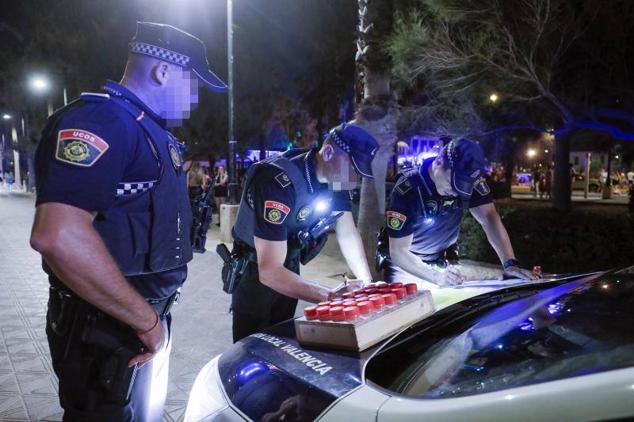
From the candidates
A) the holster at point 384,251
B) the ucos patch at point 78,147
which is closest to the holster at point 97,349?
the ucos patch at point 78,147

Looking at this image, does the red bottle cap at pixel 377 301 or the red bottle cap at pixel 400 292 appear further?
the red bottle cap at pixel 400 292

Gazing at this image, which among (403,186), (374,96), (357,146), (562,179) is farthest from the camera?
(562,179)

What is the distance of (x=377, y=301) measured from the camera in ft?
7.26

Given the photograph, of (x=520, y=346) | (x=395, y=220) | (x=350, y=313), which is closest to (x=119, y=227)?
(x=350, y=313)

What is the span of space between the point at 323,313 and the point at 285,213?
0.81 metres

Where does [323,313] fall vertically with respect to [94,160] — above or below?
Answer: below

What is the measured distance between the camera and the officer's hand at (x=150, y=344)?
6.09 feet

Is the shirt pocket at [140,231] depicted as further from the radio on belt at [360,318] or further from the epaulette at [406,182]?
the epaulette at [406,182]

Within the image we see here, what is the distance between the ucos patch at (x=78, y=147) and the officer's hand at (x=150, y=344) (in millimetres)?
615

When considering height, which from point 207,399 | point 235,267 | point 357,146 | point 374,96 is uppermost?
point 374,96

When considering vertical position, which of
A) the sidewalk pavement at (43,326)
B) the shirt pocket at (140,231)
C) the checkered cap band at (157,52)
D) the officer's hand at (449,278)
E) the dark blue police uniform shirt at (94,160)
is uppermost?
the checkered cap band at (157,52)

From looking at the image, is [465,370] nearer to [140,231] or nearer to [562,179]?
[140,231]

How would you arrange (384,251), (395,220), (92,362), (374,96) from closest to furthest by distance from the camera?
1. (92,362)
2. (395,220)
3. (384,251)
4. (374,96)

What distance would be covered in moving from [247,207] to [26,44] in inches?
1365
